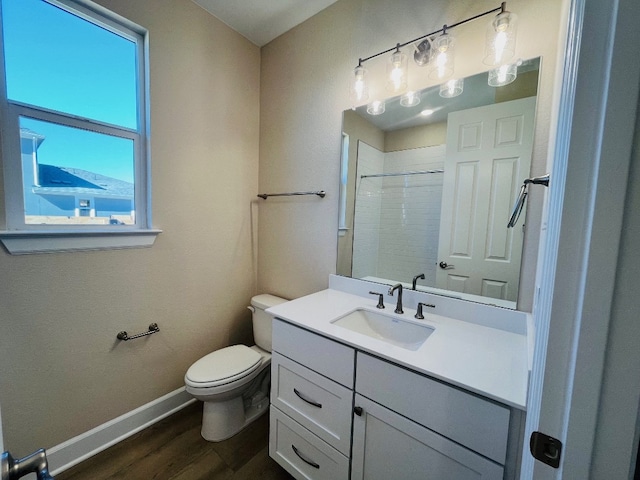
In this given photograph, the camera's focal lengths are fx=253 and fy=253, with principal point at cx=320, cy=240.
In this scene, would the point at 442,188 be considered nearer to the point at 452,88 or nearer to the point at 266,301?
the point at 452,88

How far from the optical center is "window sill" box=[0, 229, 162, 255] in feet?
3.68

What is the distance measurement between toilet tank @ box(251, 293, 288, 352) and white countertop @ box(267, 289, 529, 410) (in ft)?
1.90

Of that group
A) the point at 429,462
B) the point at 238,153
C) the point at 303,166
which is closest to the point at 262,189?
the point at 238,153

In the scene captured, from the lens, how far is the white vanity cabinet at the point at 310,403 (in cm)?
100

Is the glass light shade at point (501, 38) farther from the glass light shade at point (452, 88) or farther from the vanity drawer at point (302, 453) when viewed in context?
the vanity drawer at point (302, 453)

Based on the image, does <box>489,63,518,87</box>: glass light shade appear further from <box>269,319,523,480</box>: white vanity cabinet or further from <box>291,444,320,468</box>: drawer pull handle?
<box>291,444,320,468</box>: drawer pull handle

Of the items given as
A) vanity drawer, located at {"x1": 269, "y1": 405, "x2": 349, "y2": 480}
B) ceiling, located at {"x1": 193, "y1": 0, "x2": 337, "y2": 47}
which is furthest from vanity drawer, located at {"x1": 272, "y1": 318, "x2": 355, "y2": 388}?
ceiling, located at {"x1": 193, "y1": 0, "x2": 337, "y2": 47}

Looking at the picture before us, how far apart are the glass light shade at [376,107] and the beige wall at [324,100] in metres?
0.17

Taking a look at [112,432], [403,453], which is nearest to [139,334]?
[112,432]

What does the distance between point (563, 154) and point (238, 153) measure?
1906mm

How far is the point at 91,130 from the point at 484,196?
6.70 feet

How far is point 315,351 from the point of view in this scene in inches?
42.3

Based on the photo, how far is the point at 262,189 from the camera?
81.6 inches

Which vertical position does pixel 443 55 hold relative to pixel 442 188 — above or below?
above
